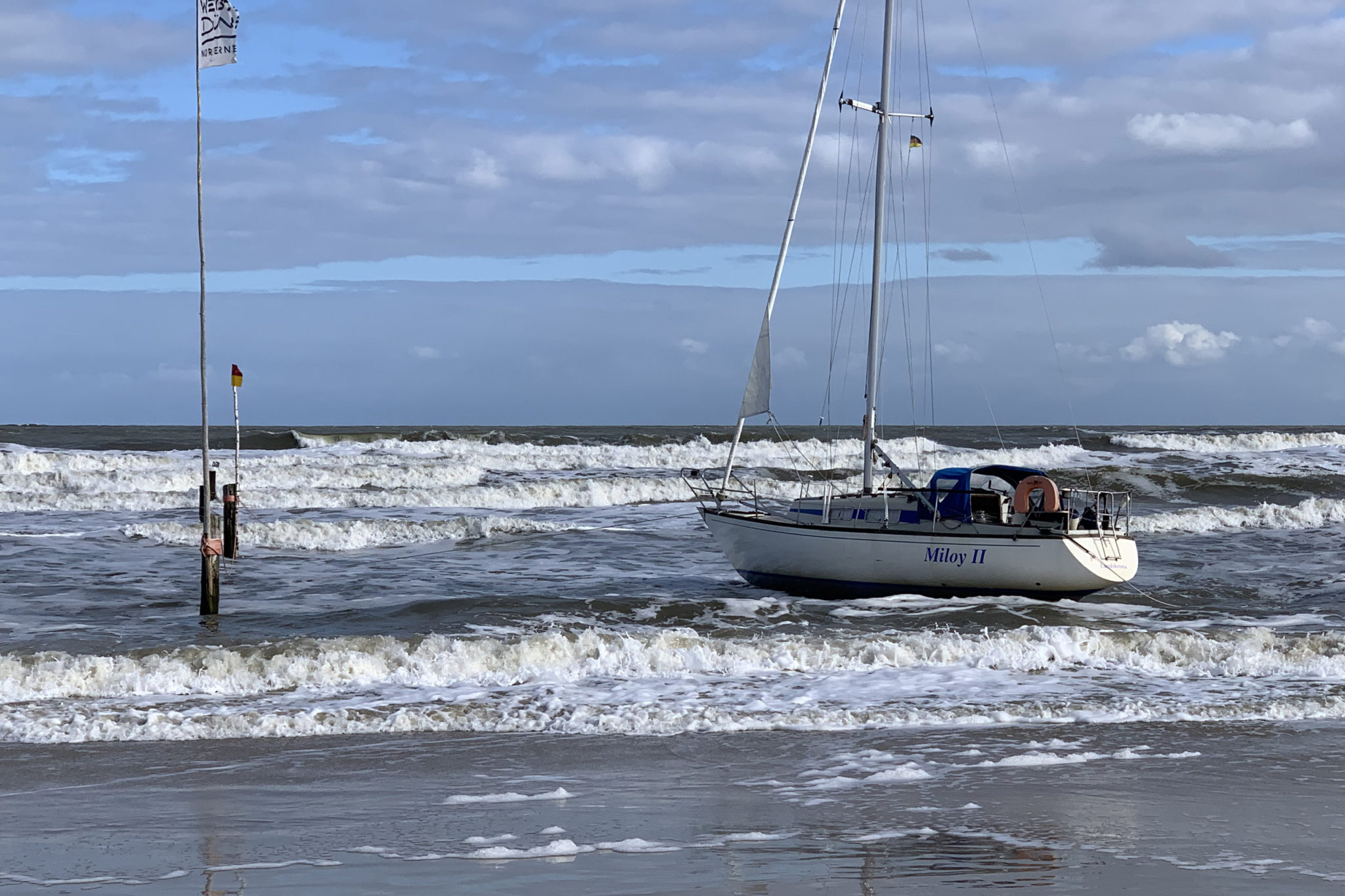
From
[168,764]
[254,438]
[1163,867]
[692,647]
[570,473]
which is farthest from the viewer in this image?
[254,438]

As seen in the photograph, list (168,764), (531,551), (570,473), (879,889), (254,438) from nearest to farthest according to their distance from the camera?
(879,889) < (168,764) < (531,551) < (570,473) < (254,438)

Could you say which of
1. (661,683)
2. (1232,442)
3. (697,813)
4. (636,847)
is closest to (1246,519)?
(661,683)

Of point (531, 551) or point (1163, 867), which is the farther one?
point (531, 551)

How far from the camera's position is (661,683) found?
1376 cm

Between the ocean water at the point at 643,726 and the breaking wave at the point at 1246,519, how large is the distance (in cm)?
373

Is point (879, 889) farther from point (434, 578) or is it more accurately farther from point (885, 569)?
point (434, 578)

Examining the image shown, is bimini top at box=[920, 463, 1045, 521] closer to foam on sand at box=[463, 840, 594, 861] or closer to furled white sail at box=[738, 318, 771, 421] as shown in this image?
furled white sail at box=[738, 318, 771, 421]

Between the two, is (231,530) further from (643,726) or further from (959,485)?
(643,726)

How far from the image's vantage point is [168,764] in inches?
408

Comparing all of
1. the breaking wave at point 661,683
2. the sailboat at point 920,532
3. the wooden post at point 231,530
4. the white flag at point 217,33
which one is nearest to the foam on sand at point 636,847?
the breaking wave at point 661,683

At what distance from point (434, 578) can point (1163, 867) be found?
55.9 ft

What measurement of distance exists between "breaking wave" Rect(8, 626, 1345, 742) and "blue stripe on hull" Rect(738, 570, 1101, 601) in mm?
2905

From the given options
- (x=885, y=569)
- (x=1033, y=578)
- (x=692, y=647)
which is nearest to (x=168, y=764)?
(x=692, y=647)

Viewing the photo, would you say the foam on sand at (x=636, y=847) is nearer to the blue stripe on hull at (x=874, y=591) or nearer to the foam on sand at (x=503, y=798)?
the foam on sand at (x=503, y=798)
